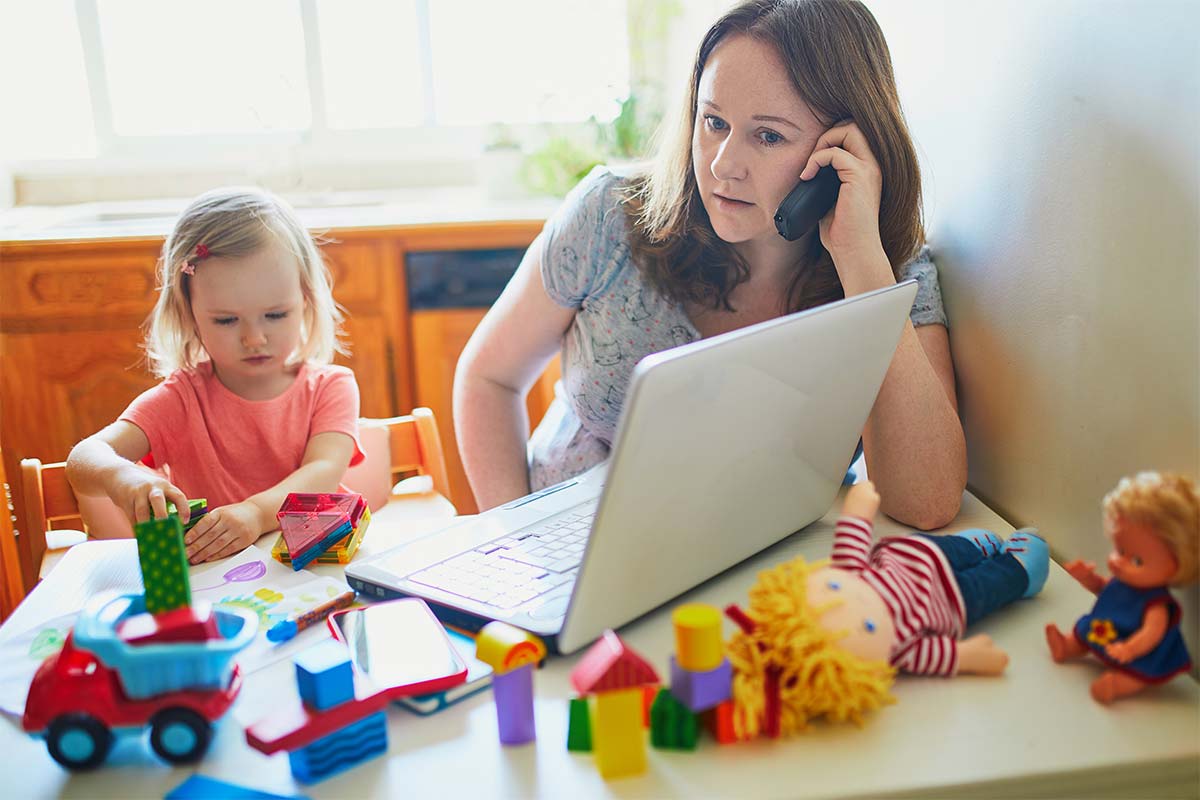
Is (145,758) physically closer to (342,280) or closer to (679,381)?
(679,381)

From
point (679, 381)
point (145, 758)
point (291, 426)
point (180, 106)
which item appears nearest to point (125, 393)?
point (180, 106)

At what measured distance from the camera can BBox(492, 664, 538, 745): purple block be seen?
65 centimetres

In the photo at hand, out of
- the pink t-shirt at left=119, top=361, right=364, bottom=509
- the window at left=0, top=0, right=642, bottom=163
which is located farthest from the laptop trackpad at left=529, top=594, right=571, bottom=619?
the window at left=0, top=0, right=642, bottom=163

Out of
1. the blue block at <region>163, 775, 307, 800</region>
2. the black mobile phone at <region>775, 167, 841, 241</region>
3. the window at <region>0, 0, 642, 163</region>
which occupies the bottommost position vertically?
the blue block at <region>163, 775, 307, 800</region>

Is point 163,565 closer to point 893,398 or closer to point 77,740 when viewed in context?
point 77,740

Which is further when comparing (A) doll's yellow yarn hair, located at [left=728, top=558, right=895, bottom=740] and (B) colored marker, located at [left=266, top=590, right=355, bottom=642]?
(B) colored marker, located at [left=266, top=590, right=355, bottom=642]

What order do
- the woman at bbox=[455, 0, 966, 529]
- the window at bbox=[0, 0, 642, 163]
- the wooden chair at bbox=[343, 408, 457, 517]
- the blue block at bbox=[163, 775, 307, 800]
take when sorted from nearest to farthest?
the blue block at bbox=[163, 775, 307, 800] < the woman at bbox=[455, 0, 966, 529] < the wooden chair at bbox=[343, 408, 457, 517] < the window at bbox=[0, 0, 642, 163]

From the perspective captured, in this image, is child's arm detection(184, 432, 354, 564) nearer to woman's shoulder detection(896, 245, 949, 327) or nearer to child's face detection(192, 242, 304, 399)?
child's face detection(192, 242, 304, 399)

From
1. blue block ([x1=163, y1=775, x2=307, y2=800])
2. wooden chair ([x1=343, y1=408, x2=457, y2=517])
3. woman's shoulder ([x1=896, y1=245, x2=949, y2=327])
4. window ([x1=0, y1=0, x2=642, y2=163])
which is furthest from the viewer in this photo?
window ([x1=0, y1=0, x2=642, y2=163])

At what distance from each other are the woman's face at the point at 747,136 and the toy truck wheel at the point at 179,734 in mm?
744

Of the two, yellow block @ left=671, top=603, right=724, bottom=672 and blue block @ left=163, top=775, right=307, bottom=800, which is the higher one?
yellow block @ left=671, top=603, right=724, bottom=672

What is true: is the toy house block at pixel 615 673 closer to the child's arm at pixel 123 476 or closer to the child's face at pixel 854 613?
the child's face at pixel 854 613

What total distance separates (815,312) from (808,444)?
0.52 feet

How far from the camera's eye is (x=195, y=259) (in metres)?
1.34
